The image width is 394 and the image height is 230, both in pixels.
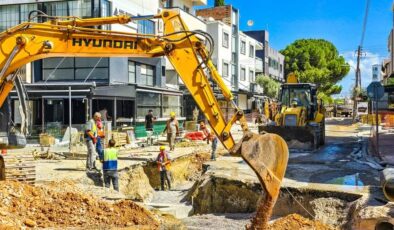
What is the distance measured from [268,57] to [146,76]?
3218 centimetres

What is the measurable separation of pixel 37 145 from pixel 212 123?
14885 mm

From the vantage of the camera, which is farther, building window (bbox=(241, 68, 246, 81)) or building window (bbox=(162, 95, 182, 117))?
building window (bbox=(241, 68, 246, 81))

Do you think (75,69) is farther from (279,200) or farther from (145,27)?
(279,200)

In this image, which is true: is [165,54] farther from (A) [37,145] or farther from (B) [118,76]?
(B) [118,76]

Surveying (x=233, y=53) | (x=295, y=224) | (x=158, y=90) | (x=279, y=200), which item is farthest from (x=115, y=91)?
(x=233, y=53)

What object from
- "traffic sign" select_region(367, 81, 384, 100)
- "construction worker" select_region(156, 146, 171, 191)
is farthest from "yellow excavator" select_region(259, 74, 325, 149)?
"construction worker" select_region(156, 146, 171, 191)

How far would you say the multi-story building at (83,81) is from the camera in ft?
77.0

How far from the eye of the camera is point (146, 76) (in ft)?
99.6

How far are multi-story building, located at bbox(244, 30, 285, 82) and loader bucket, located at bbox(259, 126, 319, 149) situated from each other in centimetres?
3877

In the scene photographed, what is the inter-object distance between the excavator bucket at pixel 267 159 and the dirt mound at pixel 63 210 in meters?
2.47

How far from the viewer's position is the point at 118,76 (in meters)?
26.5

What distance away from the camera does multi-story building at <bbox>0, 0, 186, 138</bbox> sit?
77.0 ft

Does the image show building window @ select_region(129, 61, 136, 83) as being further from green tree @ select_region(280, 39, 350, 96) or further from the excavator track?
green tree @ select_region(280, 39, 350, 96)

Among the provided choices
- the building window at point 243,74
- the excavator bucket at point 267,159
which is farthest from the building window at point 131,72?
the building window at point 243,74
